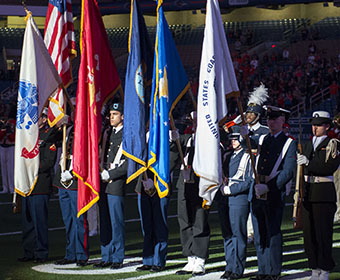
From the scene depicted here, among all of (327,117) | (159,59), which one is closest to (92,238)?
(159,59)

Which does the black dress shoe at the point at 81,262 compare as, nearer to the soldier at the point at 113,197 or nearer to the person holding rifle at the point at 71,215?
the person holding rifle at the point at 71,215

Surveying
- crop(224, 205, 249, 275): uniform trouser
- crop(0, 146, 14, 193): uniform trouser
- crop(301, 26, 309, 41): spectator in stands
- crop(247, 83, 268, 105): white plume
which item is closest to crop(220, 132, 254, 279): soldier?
crop(224, 205, 249, 275): uniform trouser

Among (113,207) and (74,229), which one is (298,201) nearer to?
(113,207)

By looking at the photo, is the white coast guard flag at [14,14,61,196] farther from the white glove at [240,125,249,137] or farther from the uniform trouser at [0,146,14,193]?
the uniform trouser at [0,146,14,193]

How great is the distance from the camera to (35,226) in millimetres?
9930

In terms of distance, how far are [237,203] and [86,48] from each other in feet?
8.93

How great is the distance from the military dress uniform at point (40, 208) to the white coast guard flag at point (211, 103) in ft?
8.31

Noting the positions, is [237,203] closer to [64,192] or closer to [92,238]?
[64,192]

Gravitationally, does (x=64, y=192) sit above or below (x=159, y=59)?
below

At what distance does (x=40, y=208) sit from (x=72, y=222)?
534 millimetres

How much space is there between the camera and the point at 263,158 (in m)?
8.66

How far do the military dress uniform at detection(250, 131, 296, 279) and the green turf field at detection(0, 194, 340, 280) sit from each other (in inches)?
15.4

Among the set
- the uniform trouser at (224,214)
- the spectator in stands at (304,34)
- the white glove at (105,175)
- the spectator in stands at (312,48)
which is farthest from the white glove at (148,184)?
the spectator in stands at (304,34)

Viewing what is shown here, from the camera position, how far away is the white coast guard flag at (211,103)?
27.1 feet
